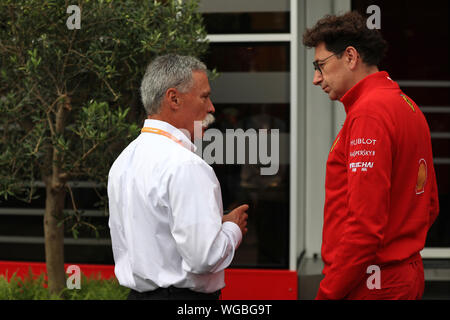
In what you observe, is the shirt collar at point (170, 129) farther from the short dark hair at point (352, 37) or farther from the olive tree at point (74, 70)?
the olive tree at point (74, 70)

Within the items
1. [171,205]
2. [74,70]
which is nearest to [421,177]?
[171,205]

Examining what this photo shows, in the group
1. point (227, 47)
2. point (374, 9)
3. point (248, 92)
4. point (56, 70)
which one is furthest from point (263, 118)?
point (56, 70)

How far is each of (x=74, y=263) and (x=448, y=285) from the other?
3.78 m

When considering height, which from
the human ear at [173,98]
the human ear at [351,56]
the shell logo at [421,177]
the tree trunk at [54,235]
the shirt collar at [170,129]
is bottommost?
the tree trunk at [54,235]

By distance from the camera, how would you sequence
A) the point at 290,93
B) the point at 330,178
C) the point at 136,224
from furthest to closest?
the point at 290,93 < the point at 330,178 < the point at 136,224

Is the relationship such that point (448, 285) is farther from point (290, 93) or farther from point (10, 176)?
point (10, 176)

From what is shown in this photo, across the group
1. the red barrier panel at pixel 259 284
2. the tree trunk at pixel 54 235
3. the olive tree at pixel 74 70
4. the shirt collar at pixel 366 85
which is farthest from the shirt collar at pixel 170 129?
the red barrier panel at pixel 259 284

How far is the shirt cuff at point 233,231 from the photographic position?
7.26 ft

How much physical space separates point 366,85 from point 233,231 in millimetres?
789

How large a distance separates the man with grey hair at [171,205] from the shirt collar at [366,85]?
0.58 meters

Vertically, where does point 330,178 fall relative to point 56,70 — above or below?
below

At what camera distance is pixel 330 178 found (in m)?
2.34

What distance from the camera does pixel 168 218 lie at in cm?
215
